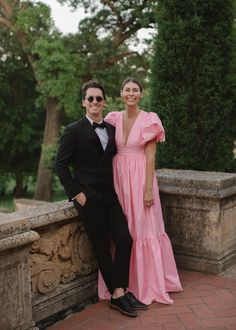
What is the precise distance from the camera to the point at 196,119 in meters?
5.76

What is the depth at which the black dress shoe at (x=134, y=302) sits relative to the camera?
3.70 m

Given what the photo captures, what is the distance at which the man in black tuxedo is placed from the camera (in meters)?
3.47

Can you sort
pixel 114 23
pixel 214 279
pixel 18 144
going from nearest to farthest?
1. pixel 214 279
2. pixel 114 23
3. pixel 18 144

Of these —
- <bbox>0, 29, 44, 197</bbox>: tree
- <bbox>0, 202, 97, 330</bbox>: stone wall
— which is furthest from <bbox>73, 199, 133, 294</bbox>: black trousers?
<bbox>0, 29, 44, 197</bbox>: tree

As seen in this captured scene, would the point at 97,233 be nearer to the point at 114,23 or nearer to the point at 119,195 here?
the point at 119,195

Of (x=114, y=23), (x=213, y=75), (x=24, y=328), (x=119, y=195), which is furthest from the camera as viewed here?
(x=114, y=23)

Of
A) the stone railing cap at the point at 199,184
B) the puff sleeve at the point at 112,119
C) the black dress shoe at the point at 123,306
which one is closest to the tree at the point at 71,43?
the stone railing cap at the point at 199,184

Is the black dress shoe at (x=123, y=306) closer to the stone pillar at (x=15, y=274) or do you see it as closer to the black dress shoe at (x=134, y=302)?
the black dress shoe at (x=134, y=302)

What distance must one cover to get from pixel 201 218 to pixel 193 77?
6.72ft

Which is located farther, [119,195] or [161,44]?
[161,44]

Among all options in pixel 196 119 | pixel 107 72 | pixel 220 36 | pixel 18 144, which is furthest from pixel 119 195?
pixel 18 144

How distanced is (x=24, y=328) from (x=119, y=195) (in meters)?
1.37

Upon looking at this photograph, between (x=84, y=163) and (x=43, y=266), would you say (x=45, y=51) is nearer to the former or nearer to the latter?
(x=84, y=163)

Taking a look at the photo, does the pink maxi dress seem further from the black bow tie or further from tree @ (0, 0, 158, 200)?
tree @ (0, 0, 158, 200)
